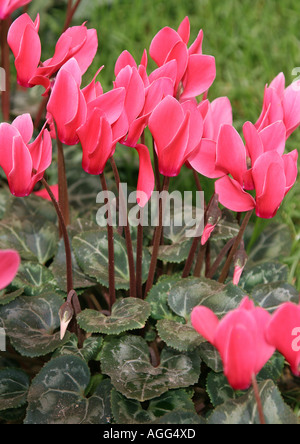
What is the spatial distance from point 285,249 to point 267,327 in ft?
2.86

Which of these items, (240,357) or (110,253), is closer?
(240,357)

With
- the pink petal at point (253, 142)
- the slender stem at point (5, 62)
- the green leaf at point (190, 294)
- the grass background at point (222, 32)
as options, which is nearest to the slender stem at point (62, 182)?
the green leaf at point (190, 294)

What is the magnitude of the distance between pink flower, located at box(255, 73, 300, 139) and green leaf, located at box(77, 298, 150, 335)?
42 cm

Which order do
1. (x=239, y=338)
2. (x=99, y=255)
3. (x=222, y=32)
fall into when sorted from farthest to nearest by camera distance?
1. (x=222, y=32)
2. (x=99, y=255)
3. (x=239, y=338)

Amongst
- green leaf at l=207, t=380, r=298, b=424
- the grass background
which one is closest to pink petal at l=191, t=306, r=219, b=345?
green leaf at l=207, t=380, r=298, b=424

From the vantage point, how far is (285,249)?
169cm

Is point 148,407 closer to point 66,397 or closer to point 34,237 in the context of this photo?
point 66,397

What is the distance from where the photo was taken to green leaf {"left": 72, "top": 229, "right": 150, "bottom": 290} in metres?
1.44

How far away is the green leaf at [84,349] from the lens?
1.29m

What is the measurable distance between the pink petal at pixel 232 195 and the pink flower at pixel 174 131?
80 millimetres

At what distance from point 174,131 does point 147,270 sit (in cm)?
50

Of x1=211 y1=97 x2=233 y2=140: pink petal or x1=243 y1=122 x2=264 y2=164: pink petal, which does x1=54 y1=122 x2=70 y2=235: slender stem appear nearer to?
x1=211 y1=97 x2=233 y2=140: pink petal

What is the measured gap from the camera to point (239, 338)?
0.82m

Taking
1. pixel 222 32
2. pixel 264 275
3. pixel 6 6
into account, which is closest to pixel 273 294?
pixel 264 275
